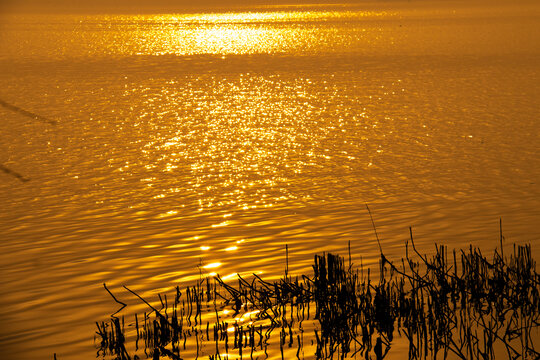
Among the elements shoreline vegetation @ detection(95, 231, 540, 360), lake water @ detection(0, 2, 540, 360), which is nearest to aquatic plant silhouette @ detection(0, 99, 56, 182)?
lake water @ detection(0, 2, 540, 360)

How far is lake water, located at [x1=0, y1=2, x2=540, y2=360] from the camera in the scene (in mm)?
16656

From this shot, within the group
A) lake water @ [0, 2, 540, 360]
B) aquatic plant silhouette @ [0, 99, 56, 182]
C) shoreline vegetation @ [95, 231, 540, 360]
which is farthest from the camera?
aquatic plant silhouette @ [0, 99, 56, 182]

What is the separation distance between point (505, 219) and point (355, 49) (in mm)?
63767

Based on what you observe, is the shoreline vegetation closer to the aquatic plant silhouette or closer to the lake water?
the lake water

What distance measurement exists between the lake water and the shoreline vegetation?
96 centimetres

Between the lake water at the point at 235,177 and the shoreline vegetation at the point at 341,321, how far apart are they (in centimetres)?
96

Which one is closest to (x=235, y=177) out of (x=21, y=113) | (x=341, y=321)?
(x=341, y=321)

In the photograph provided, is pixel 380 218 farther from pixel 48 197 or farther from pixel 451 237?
pixel 48 197

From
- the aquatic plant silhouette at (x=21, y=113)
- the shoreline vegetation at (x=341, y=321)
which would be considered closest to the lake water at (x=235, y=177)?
the aquatic plant silhouette at (x=21, y=113)

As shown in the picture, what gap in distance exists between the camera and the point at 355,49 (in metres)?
82.2

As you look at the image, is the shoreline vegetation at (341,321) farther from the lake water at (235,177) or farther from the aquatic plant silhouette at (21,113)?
the aquatic plant silhouette at (21,113)

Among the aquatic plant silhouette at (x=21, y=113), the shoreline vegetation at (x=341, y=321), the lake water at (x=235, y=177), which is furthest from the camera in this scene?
the aquatic plant silhouette at (x=21, y=113)

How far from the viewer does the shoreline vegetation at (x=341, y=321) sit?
12.1 meters

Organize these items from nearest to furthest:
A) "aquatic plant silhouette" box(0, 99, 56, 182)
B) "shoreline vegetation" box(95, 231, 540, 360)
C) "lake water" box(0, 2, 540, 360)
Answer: "shoreline vegetation" box(95, 231, 540, 360) < "lake water" box(0, 2, 540, 360) < "aquatic plant silhouette" box(0, 99, 56, 182)
